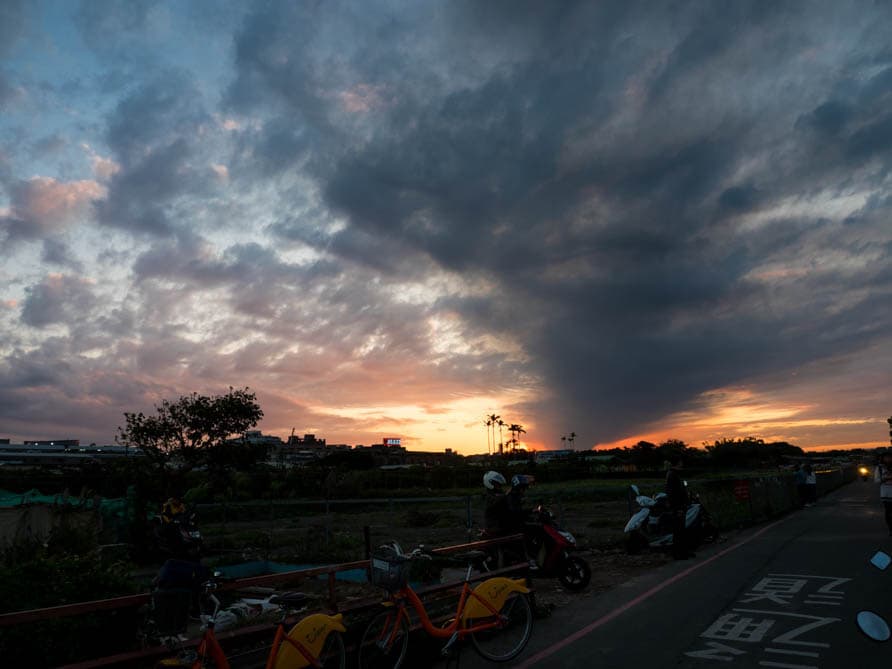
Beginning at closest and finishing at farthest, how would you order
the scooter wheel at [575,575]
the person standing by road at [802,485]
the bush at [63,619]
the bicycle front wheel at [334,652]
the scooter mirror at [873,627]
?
the scooter mirror at [873,627]
the bicycle front wheel at [334,652]
the bush at [63,619]
the scooter wheel at [575,575]
the person standing by road at [802,485]

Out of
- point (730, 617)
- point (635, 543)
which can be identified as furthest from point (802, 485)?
point (730, 617)

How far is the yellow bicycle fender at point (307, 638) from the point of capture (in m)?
4.70

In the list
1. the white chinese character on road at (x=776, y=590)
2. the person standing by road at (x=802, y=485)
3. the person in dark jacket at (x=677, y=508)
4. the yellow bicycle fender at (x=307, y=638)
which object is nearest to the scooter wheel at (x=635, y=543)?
the person in dark jacket at (x=677, y=508)

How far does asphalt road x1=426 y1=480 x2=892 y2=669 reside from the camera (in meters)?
6.20

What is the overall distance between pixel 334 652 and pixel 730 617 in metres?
5.25

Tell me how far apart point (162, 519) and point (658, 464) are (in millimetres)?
101260

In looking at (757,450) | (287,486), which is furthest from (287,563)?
(757,450)

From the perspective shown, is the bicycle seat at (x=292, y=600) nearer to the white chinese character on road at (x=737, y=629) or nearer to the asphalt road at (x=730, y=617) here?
the asphalt road at (x=730, y=617)

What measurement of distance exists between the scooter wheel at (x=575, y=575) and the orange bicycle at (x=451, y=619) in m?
3.27

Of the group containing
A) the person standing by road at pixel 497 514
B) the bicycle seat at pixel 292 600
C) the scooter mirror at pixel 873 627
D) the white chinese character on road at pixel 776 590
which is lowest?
the white chinese character on road at pixel 776 590

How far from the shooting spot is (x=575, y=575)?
9.91 metres

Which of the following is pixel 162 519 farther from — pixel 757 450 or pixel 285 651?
pixel 757 450

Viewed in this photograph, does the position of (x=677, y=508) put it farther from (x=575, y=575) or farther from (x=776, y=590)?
(x=575, y=575)

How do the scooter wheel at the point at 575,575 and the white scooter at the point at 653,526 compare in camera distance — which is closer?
the scooter wheel at the point at 575,575
